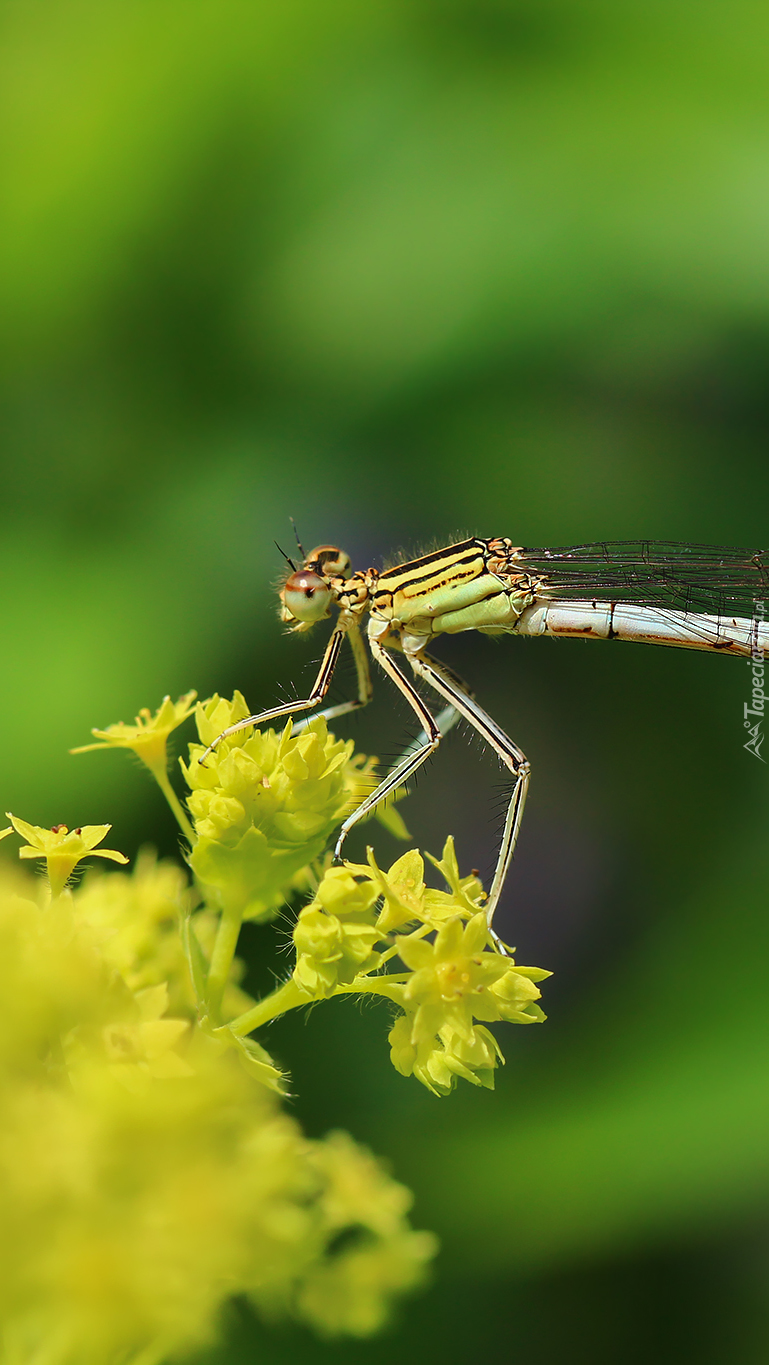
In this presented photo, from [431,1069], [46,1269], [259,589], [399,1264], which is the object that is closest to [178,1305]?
[46,1269]

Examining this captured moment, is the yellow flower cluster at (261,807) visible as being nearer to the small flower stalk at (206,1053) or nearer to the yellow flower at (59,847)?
the small flower stalk at (206,1053)

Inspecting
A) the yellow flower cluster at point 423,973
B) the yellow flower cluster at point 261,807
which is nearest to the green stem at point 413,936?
the yellow flower cluster at point 423,973

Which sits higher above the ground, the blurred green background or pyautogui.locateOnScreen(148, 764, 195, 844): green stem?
the blurred green background

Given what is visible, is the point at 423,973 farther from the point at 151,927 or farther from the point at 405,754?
the point at 405,754

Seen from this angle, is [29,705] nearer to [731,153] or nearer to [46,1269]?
[46,1269]

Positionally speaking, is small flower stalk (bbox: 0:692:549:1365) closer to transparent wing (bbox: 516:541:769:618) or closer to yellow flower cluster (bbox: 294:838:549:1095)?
yellow flower cluster (bbox: 294:838:549:1095)

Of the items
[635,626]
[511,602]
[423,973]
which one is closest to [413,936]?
[423,973]

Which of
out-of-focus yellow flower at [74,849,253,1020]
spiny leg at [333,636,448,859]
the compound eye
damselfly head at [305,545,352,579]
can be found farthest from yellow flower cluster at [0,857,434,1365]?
damselfly head at [305,545,352,579]
